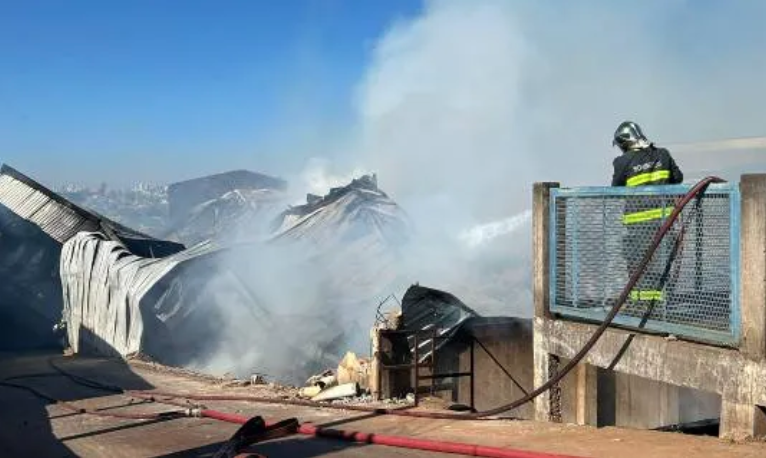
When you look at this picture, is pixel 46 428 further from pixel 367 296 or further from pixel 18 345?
pixel 18 345

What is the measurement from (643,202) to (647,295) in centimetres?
71

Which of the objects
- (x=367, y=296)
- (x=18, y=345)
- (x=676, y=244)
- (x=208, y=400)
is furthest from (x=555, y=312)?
(x=18, y=345)

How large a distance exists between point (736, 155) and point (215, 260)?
16.8 metres

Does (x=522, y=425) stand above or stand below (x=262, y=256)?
below

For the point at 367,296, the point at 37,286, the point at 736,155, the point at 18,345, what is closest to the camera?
the point at 367,296

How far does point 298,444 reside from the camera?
19.6 ft

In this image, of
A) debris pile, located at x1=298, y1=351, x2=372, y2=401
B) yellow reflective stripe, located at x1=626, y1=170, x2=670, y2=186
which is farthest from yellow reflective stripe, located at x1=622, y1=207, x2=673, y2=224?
debris pile, located at x1=298, y1=351, x2=372, y2=401

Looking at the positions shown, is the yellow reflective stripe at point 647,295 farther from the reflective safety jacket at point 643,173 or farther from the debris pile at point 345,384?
the debris pile at point 345,384

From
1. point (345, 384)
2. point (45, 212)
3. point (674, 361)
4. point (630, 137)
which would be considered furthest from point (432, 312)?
point (45, 212)

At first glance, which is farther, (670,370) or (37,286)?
(37,286)

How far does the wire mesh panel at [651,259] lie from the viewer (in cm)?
509

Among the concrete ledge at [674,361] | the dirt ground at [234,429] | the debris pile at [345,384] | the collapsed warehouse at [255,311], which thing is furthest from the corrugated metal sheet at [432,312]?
the concrete ledge at [674,361]

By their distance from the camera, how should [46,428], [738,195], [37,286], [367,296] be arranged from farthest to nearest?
1. [37,286]
2. [367,296]
3. [46,428]
4. [738,195]

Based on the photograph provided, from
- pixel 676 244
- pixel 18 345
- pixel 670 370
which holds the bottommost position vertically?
pixel 18 345
